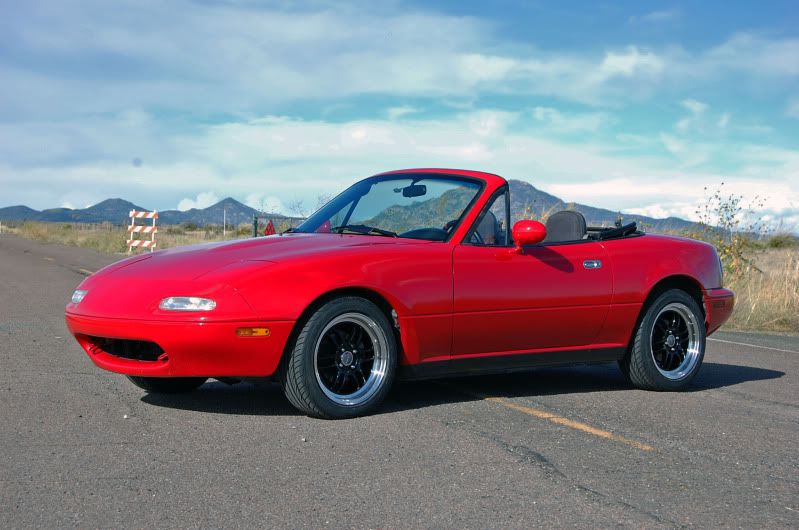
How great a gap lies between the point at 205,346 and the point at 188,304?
24cm

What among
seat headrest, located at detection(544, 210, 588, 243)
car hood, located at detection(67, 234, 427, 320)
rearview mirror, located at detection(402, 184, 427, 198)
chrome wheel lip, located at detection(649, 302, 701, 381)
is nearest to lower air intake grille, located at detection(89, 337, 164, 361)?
car hood, located at detection(67, 234, 427, 320)

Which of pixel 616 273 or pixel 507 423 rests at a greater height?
pixel 616 273

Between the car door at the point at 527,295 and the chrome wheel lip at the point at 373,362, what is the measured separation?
0.52 m

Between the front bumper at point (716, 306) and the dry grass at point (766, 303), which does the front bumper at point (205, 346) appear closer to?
the front bumper at point (716, 306)

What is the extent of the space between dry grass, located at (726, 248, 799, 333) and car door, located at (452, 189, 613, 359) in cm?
717

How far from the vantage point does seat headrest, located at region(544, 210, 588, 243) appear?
22.1ft

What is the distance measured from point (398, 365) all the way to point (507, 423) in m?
0.73

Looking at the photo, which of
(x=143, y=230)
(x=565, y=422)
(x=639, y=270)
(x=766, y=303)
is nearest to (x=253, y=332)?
(x=565, y=422)

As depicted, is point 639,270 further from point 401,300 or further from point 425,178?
point 401,300

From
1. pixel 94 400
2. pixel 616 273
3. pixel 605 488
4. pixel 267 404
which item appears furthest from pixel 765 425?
pixel 94 400

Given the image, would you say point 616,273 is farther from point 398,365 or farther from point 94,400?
point 94,400

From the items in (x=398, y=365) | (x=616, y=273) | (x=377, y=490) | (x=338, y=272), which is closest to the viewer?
(x=377, y=490)

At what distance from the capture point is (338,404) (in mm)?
5320

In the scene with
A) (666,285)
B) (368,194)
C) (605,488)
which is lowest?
(605,488)
